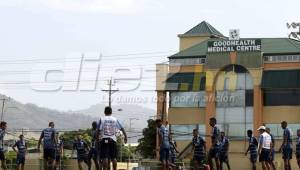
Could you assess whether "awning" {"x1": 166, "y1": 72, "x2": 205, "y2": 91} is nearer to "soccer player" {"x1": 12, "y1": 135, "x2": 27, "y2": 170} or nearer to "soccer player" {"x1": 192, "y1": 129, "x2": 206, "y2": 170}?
"soccer player" {"x1": 12, "y1": 135, "x2": 27, "y2": 170}

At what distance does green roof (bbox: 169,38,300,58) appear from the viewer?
3076 inches

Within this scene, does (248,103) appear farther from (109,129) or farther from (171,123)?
(109,129)

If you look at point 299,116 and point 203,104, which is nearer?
point 299,116

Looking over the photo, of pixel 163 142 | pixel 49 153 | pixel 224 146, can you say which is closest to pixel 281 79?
pixel 224 146

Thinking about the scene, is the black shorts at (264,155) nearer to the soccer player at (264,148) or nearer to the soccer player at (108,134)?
the soccer player at (264,148)

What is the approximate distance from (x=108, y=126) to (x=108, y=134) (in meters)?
0.23

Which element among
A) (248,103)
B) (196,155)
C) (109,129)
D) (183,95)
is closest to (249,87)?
(248,103)

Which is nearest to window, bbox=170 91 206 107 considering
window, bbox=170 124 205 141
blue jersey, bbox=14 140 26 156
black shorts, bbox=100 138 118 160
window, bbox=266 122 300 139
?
window, bbox=170 124 205 141

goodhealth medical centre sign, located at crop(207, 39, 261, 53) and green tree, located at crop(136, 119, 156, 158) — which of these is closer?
goodhealth medical centre sign, located at crop(207, 39, 261, 53)

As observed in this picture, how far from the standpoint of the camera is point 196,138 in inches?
1090

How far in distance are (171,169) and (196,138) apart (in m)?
1.58

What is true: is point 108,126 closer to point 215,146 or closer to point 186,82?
point 215,146

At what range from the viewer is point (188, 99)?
79.8 metres


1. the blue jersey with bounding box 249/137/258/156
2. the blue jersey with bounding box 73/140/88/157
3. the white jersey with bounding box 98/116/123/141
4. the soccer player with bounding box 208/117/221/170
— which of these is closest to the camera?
the white jersey with bounding box 98/116/123/141
